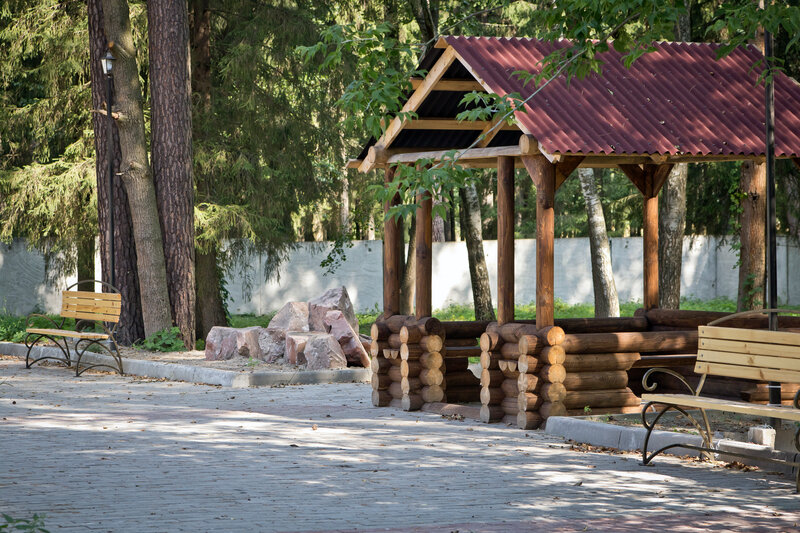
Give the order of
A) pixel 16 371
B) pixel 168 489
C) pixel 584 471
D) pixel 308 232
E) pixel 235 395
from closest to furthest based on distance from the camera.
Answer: pixel 168 489 < pixel 584 471 < pixel 235 395 < pixel 16 371 < pixel 308 232

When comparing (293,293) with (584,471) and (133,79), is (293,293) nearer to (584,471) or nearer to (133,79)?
(133,79)

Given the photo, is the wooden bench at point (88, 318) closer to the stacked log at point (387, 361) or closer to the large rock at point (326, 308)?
the large rock at point (326, 308)

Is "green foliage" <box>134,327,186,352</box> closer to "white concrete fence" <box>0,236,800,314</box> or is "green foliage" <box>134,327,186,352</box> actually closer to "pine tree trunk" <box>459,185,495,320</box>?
"pine tree trunk" <box>459,185,495,320</box>

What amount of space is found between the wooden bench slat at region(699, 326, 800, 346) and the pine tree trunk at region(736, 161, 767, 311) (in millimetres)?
9535

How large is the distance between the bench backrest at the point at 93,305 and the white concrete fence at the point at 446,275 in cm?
1316

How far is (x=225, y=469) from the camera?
837 cm

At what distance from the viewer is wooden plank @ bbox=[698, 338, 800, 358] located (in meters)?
8.27

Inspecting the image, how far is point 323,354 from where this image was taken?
51.8ft

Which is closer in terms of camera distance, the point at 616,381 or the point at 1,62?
the point at 616,381

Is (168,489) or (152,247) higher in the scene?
(152,247)

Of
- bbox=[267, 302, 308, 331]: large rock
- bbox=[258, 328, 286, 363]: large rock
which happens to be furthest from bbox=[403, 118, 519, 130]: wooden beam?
bbox=[267, 302, 308, 331]: large rock

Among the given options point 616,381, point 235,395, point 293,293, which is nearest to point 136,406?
point 235,395

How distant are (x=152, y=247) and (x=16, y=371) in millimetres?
2957

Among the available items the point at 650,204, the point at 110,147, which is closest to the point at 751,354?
the point at 650,204
